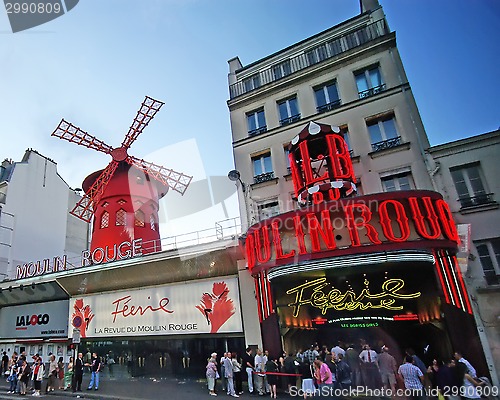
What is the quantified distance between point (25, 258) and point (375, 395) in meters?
19.7

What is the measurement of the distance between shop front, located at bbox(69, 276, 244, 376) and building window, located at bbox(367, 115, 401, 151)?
6.67 m

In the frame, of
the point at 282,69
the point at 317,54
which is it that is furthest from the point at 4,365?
the point at 317,54

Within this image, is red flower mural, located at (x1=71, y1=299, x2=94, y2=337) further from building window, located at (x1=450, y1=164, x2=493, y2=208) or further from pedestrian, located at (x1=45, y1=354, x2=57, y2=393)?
building window, located at (x1=450, y1=164, x2=493, y2=208)

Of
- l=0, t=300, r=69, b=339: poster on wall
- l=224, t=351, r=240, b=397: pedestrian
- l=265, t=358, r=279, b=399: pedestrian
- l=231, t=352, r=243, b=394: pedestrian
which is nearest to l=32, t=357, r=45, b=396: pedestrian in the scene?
l=0, t=300, r=69, b=339: poster on wall

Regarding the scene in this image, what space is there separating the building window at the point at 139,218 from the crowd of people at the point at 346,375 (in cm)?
913

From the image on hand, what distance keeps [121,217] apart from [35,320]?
6512 millimetres

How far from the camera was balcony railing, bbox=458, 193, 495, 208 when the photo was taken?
29.1 ft

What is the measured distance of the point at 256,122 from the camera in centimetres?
1295

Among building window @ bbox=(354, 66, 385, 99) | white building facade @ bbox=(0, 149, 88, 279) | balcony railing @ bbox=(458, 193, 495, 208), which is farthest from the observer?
white building facade @ bbox=(0, 149, 88, 279)

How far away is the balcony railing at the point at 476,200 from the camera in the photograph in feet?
29.1

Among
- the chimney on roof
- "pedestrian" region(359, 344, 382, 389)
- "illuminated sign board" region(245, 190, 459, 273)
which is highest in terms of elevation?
the chimney on roof

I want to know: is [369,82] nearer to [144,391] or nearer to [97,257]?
[144,391]

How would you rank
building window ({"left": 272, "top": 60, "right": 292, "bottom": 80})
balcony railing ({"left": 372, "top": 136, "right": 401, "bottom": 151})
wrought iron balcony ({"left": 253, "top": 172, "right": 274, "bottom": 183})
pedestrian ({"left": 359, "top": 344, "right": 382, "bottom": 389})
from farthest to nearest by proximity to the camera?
building window ({"left": 272, "top": 60, "right": 292, "bottom": 80}) → wrought iron balcony ({"left": 253, "top": 172, "right": 274, "bottom": 183}) → balcony railing ({"left": 372, "top": 136, "right": 401, "bottom": 151}) → pedestrian ({"left": 359, "top": 344, "right": 382, "bottom": 389})

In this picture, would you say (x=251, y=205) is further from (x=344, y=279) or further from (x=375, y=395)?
(x=375, y=395)
